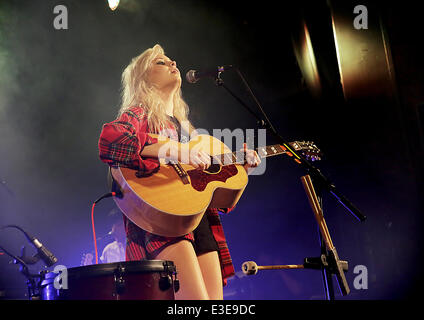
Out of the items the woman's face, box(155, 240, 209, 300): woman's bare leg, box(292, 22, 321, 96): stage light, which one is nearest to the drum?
box(155, 240, 209, 300): woman's bare leg

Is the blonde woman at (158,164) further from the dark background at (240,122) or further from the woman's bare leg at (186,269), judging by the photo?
the dark background at (240,122)

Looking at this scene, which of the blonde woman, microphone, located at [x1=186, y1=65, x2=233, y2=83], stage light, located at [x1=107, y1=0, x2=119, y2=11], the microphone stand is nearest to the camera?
the microphone stand

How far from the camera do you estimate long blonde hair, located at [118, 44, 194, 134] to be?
7.97ft

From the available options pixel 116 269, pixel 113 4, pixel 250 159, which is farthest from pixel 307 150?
pixel 113 4

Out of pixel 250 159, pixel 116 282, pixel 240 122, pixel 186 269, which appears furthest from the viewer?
pixel 240 122

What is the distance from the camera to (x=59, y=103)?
3732 mm

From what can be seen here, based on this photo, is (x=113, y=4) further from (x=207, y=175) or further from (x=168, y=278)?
(x=168, y=278)

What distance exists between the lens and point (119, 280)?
64.6 inches

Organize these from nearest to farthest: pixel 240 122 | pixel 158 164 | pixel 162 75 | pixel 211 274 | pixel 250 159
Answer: pixel 211 274
pixel 158 164
pixel 250 159
pixel 162 75
pixel 240 122

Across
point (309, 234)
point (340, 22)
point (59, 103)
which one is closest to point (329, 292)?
point (309, 234)

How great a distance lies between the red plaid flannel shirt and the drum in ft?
0.94

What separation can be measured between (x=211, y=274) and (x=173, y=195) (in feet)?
1.71

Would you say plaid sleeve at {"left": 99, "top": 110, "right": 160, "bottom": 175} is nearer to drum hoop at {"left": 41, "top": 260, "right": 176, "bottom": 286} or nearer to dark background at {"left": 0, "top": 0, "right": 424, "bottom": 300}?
drum hoop at {"left": 41, "top": 260, "right": 176, "bottom": 286}

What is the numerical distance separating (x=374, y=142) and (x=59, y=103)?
137 inches
